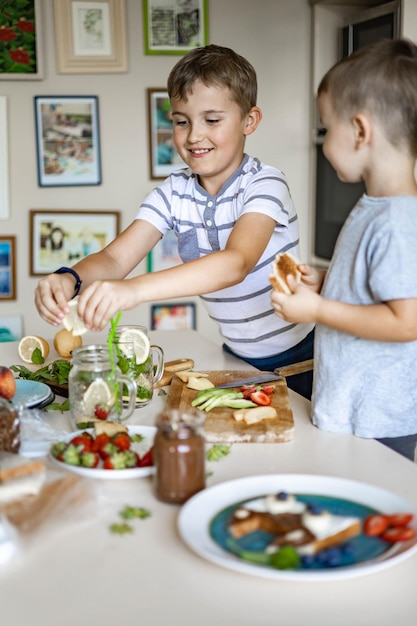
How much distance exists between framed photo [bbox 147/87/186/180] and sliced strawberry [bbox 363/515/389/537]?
2.85 meters

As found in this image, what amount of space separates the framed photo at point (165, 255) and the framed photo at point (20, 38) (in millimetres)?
963

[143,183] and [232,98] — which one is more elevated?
[232,98]

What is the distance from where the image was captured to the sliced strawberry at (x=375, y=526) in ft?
3.05

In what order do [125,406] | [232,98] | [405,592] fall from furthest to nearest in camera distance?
[232,98] < [125,406] < [405,592]

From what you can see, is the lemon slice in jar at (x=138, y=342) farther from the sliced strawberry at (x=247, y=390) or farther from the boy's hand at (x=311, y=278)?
the boy's hand at (x=311, y=278)

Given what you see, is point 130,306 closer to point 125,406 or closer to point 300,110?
point 125,406

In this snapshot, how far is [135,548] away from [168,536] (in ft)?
0.16

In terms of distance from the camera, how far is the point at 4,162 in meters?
3.51

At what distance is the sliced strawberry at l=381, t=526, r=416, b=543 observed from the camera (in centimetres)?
90

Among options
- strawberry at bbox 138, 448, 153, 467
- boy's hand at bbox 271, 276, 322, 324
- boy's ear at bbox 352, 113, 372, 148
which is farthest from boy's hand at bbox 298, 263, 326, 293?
strawberry at bbox 138, 448, 153, 467

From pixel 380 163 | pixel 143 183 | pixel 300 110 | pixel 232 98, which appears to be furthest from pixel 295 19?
pixel 380 163

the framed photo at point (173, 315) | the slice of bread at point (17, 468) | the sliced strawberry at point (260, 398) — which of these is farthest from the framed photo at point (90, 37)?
the slice of bread at point (17, 468)

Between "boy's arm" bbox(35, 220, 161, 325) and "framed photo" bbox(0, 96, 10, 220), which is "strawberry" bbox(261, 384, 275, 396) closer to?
"boy's arm" bbox(35, 220, 161, 325)

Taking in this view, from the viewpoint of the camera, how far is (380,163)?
1.26 m
